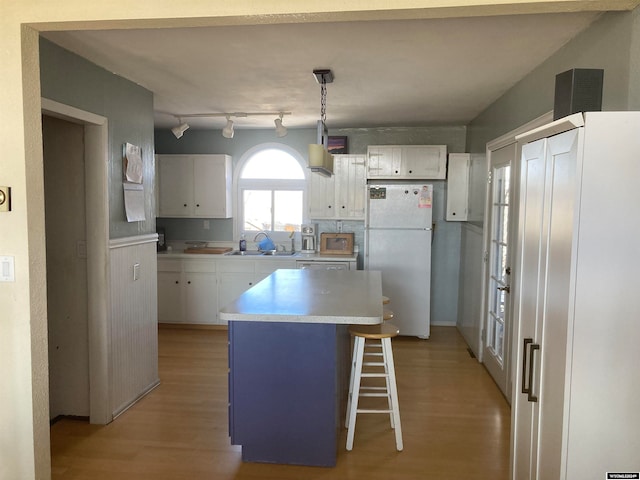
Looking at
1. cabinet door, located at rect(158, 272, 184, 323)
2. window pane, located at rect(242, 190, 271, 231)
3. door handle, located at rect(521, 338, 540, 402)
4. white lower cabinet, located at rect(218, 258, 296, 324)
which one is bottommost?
cabinet door, located at rect(158, 272, 184, 323)

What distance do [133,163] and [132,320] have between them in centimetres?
116

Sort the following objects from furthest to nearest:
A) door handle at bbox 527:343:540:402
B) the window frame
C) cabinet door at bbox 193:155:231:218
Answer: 1. the window frame
2. cabinet door at bbox 193:155:231:218
3. door handle at bbox 527:343:540:402

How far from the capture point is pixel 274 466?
259 centimetres

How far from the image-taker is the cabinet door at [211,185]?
5438 millimetres

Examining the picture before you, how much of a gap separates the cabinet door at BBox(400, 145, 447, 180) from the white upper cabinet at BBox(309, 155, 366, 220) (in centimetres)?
48

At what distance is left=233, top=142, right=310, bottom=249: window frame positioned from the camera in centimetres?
564

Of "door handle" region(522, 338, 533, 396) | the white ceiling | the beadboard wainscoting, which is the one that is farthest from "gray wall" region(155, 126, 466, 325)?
"door handle" region(522, 338, 533, 396)

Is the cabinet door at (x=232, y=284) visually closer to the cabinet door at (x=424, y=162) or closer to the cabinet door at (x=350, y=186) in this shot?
the cabinet door at (x=350, y=186)

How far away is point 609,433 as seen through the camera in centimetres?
143

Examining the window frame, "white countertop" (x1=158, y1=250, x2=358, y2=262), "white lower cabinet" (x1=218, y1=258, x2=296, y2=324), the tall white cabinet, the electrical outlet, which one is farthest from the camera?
the window frame

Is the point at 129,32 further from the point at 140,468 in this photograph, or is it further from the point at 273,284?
the point at 140,468

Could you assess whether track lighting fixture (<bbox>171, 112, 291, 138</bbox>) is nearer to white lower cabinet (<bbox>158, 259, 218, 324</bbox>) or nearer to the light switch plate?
white lower cabinet (<bbox>158, 259, 218, 324</bbox>)

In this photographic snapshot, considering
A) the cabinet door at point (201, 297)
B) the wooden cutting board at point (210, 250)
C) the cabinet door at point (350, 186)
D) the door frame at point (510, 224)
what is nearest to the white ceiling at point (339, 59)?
the door frame at point (510, 224)

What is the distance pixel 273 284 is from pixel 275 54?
1558mm
